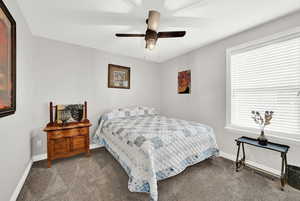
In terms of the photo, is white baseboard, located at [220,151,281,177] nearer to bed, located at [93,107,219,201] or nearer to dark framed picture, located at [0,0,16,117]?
→ bed, located at [93,107,219,201]

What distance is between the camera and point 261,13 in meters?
1.83

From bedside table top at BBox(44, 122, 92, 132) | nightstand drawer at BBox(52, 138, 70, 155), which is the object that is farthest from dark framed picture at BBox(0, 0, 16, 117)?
nightstand drawer at BBox(52, 138, 70, 155)

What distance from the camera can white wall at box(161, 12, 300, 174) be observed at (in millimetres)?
1994

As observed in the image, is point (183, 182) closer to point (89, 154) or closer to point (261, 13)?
point (89, 154)

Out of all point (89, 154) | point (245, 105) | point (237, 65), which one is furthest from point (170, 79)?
point (89, 154)

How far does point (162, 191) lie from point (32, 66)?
10.3 ft

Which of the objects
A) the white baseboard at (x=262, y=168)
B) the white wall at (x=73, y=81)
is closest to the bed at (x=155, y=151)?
the white baseboard at (x=262, y=168)

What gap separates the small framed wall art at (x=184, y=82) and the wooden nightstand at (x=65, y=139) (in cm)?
258

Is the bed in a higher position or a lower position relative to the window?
lower

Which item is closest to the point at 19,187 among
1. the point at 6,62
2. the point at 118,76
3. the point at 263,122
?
the point at 6,62

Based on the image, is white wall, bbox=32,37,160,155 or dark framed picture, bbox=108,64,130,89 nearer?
white wall, bbox=32,37,160,155

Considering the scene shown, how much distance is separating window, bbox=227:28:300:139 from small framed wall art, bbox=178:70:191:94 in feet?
3.22

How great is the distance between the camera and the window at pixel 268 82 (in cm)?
187

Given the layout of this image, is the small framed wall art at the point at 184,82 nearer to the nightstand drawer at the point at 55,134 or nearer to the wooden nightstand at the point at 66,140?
the wooden nightstand at the point at 66,140
